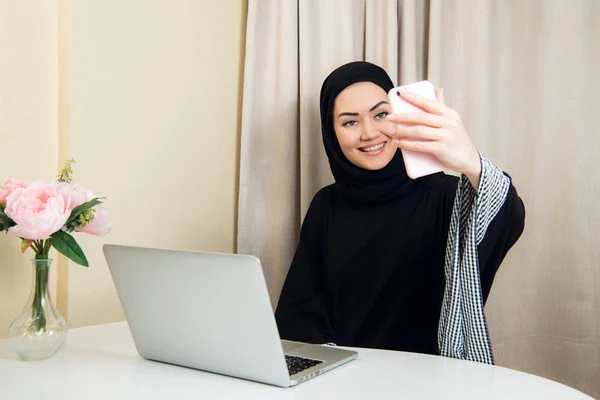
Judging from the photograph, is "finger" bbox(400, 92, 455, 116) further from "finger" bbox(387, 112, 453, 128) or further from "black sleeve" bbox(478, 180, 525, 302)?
"black sleeve" bbox(478, 180, 525, 302)

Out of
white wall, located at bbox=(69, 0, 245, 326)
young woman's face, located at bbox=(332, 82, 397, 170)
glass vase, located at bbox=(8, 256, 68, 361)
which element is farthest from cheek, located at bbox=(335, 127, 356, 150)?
glass vase, located at bbox=(8, 256, 68, 361)

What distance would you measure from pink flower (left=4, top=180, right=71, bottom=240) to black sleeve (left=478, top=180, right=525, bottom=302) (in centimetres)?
78

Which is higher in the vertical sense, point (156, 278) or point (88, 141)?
point (88, 141)

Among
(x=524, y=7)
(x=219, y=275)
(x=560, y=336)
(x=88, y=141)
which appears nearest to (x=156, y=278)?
(x=219, y=275)

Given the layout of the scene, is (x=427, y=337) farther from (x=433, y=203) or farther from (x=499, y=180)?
(x=499, y=180)

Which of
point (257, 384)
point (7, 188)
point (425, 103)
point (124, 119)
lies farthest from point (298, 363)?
point (124, 119)

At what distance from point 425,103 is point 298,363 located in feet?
1.57

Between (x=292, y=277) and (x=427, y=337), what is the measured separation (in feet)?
1.30

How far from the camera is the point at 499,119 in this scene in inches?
63.1

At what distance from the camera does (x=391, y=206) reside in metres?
1.53

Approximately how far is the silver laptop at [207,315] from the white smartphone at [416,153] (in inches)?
13.2

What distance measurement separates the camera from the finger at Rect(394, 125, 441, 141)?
39.4 inches

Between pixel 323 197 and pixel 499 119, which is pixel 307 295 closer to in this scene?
pixel 323 197

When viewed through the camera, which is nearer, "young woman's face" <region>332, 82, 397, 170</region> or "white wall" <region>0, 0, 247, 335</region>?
"white wall" <region>0, 0, 247, 335</region>
